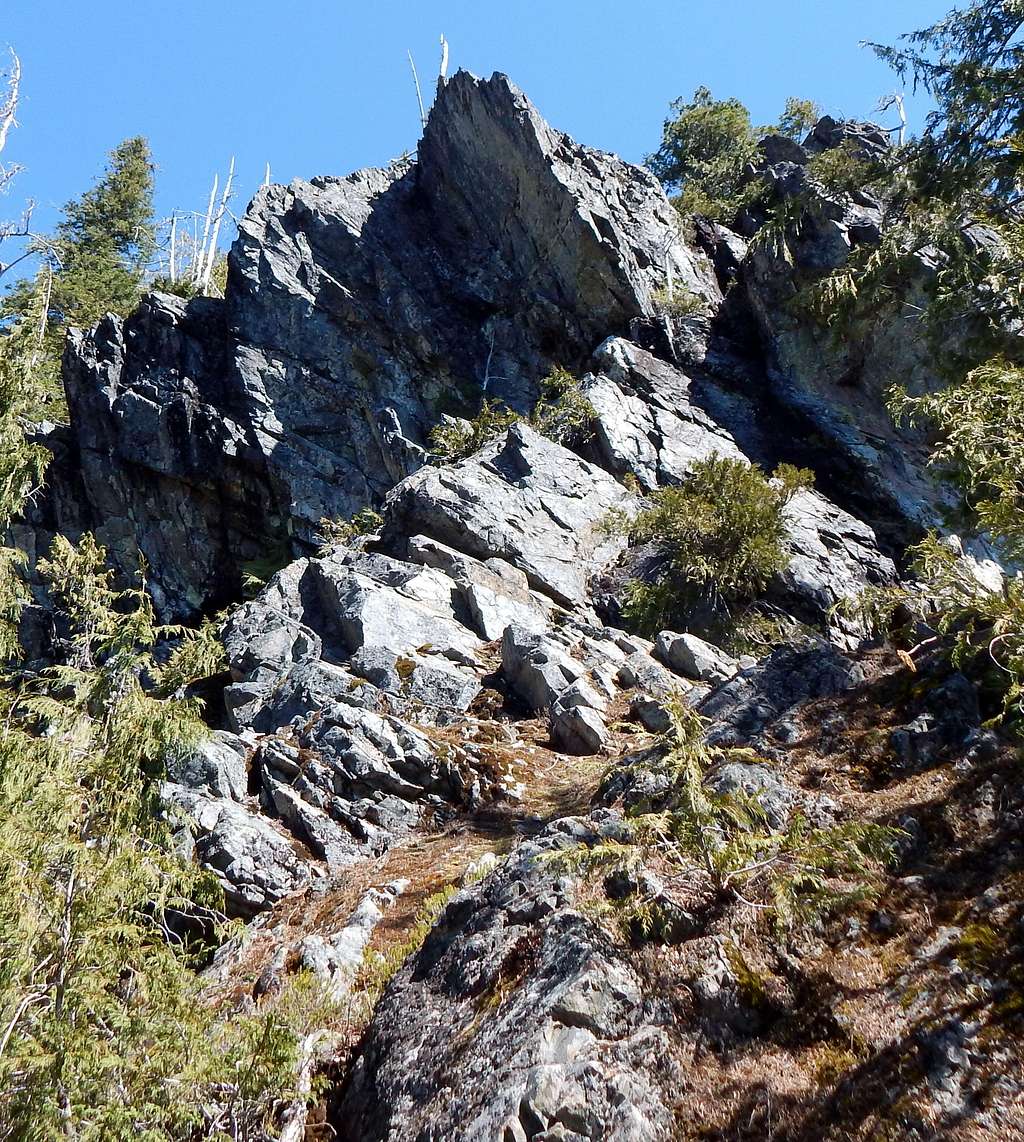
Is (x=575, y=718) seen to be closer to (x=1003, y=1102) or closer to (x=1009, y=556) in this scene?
(x=1009, y=556)

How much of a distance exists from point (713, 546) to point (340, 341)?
49.6ft

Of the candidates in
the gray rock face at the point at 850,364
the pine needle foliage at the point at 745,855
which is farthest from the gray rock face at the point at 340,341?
the pine needle foliage at the point at 745,855

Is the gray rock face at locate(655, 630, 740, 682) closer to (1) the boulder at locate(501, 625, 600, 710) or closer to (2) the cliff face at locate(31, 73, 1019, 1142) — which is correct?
(2) the cliff face at locate(31, 73, 1019, 1142)

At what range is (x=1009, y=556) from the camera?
20.6 feet

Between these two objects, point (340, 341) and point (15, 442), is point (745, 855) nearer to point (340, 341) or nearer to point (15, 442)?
point (15, 442)

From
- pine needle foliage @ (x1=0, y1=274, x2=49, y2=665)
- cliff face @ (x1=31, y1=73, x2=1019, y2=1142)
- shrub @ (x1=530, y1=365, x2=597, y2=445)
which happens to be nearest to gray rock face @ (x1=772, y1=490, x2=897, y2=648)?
cliff face @ (x1=31, y1=73, x2=1019, y2=1142)

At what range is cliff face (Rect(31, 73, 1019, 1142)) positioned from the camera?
4793 mm

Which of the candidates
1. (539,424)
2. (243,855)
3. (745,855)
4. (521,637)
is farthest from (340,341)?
(745,855)

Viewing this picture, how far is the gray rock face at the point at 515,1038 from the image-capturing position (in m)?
4.32

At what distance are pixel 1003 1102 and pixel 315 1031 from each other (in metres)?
4.08

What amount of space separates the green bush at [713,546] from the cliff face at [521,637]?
0.63 meters

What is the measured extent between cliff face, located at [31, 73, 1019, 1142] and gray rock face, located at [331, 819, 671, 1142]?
0.08ft

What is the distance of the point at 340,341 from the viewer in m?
26.2

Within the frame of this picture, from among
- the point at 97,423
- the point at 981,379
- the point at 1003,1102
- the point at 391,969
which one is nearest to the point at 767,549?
the point at 981,379
